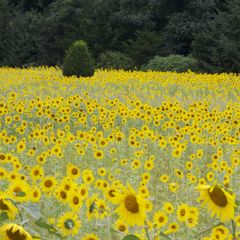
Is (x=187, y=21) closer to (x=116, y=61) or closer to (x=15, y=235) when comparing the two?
(x=116, y=61)

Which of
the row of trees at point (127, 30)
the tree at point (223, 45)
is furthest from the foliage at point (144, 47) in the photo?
the tree at point (223, 45)

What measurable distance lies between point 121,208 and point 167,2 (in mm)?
26162

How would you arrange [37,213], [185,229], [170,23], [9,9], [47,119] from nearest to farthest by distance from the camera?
1. [37,213]
2. [185,229]
3. [47,119]
4. [170,23]
5. [9,9]

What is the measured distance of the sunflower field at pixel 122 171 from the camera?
2090 millimetres

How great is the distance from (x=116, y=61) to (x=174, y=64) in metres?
3.35

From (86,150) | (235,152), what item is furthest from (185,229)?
(86,150)

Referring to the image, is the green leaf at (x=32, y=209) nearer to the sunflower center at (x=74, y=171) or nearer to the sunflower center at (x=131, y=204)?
the sunflower center at (x=131, y=204)

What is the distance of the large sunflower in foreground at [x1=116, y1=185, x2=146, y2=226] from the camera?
2.04 meters

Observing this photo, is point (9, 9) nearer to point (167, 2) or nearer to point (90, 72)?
point (167, 2)

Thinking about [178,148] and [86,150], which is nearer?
[178,148]

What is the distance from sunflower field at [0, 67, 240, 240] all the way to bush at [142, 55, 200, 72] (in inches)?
287

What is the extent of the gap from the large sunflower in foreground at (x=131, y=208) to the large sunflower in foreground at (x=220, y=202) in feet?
0.77

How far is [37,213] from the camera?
182 centimetres

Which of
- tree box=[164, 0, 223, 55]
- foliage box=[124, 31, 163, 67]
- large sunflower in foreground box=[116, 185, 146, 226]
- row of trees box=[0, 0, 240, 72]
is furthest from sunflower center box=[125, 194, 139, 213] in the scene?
tree box=[164, 0, 223, 55]
